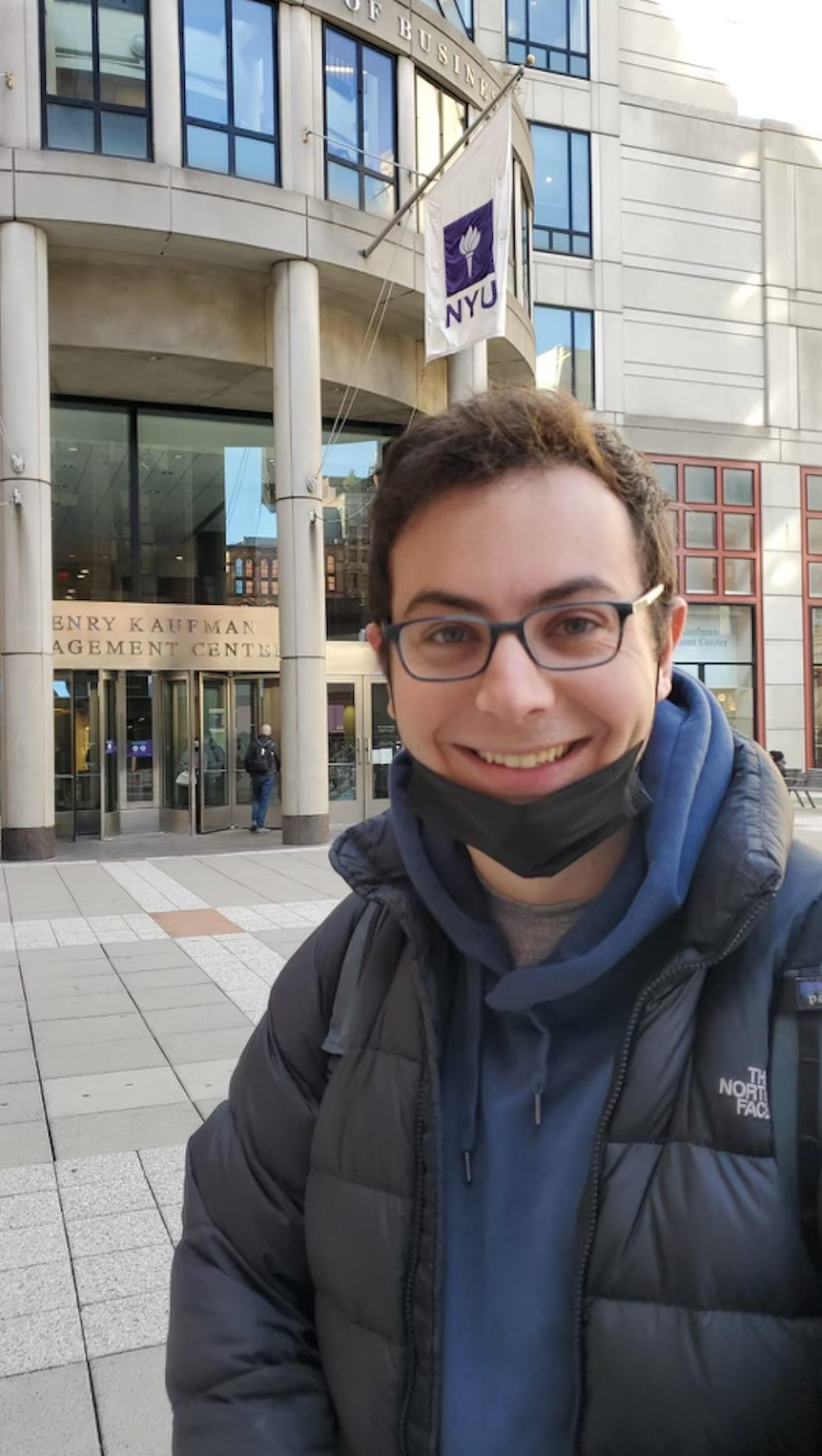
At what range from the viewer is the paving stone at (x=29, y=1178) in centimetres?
431

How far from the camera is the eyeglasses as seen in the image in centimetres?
135

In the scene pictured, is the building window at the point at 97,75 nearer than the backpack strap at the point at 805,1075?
No

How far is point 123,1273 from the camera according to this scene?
3643mm

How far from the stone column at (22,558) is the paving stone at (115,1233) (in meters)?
11.9

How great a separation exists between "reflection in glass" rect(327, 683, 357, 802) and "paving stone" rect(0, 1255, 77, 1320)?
1628 centimetres

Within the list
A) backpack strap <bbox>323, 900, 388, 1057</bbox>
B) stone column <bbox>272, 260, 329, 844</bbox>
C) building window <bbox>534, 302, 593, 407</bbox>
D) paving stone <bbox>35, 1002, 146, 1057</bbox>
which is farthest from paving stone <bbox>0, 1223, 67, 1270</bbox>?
building window <bbox>534, 302, 593, 407</bbox>

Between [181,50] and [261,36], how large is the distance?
1.36m

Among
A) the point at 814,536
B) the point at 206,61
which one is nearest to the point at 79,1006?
the point at 206,61

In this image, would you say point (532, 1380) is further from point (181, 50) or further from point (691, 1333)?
point (181, 50)

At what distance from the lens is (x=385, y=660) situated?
1528 millimetres

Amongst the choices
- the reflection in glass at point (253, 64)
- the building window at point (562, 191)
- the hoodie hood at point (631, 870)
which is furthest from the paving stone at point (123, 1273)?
the building window at point (562, 191)

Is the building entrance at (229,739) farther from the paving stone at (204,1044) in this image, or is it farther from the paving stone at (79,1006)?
the paving stone at (204,1044)

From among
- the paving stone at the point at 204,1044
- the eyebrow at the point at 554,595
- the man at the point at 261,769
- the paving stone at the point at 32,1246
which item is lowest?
the paving stone at the point at 204,1044

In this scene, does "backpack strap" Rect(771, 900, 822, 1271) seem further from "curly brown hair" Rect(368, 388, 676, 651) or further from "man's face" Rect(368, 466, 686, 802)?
"curly brown hair" Rect(368, 388, 676, 651)
